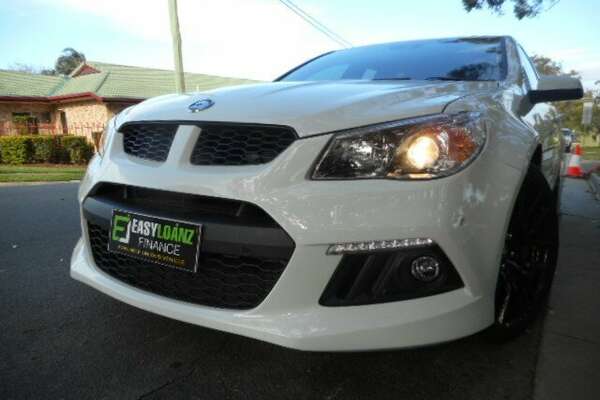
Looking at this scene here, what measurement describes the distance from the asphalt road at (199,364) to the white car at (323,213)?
0.23 metres

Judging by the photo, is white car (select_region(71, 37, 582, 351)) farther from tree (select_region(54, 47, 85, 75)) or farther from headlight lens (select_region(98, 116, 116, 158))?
tree (select_region(54, 47, 85, 75))

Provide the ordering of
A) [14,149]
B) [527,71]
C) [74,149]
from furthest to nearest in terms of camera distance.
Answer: [74,149]
[14,149]
[527,71]

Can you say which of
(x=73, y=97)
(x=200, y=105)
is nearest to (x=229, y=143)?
(x=200, y=105)

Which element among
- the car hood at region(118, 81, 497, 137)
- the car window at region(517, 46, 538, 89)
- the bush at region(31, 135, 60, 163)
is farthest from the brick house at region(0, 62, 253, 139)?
the car hood at region(118, 81, 497, 137)

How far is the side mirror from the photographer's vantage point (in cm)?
255

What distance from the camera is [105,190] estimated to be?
2.08 m

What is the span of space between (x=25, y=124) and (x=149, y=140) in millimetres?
21412

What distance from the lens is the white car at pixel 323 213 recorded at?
1.55 m

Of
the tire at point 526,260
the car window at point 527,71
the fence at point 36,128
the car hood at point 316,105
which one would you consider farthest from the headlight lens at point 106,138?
the fence at point 36,128

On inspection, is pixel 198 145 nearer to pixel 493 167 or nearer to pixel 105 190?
pixel 105 190

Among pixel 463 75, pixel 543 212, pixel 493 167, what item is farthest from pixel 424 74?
pixel 493 167

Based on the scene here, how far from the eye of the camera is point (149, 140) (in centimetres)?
202

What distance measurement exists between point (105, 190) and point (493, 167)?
1.55 m

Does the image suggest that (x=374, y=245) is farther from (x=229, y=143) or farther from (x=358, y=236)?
(x=229, y=143)
